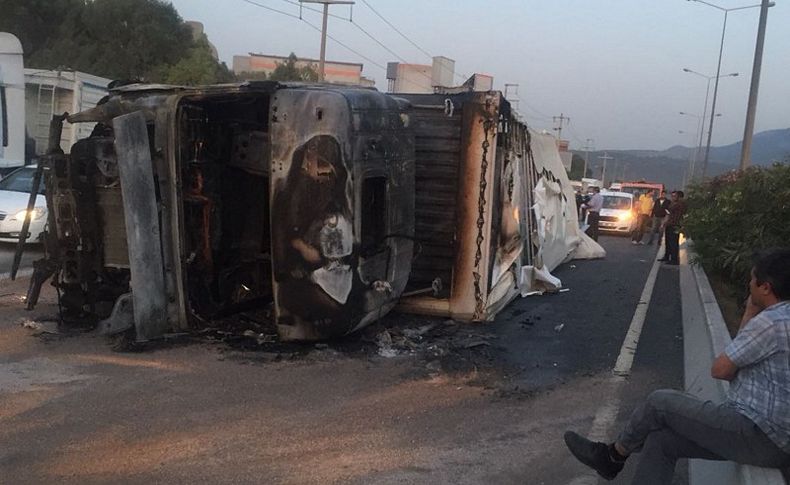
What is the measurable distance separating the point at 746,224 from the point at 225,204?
575 centimetres

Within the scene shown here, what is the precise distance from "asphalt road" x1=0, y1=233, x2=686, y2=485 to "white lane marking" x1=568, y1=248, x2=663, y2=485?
3 centimetres

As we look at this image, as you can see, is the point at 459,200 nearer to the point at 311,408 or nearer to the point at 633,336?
the point at 633,336

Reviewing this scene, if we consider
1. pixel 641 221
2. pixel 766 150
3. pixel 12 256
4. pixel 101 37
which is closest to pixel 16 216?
pixel 12 256

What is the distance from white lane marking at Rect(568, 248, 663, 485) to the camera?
4616 mm

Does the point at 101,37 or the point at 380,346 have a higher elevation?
the point at 101,37

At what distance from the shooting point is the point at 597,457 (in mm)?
4047

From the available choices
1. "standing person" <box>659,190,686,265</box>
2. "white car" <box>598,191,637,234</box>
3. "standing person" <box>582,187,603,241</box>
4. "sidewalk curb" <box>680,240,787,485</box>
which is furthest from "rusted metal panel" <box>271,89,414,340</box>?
"white car" <box>598,191,637,234</box>

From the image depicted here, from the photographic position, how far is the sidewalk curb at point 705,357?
138 inches

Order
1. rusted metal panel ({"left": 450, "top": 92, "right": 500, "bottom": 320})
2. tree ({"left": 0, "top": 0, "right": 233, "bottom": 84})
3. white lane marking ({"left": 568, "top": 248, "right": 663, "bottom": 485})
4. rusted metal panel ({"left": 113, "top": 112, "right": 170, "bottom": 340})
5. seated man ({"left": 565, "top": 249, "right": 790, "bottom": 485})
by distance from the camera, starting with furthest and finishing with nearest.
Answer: tree ({"left": 0, "top": 0, "right": 233, "bottom": 84}), rusted metal panel ({"left": 450, "top": 92, "right": 500, "bottom": 320}), rusted metal panel ({"left": 113, "top": 112, "right": 170, "bottom": 340}), white lane marking ({"left": 568, "top": 248, "right": 663, "bottom": 485}), seated man ({"left": 565, "top": 249, "right": 790, "bottom": 485})

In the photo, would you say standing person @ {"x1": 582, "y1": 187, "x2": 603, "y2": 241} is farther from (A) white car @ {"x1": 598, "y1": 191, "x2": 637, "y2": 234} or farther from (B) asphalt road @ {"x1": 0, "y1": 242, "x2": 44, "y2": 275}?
(B) asphalt road @ {"x1": 0, "y1": 242, "x2": 44, "y2": 275}

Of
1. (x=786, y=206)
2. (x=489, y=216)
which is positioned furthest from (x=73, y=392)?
(x=786, y=206)

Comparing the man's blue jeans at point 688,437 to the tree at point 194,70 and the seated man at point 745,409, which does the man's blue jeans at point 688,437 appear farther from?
the tree at point 194,70

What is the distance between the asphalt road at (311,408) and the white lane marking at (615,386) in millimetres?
34

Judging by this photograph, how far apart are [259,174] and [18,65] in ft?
38.0
